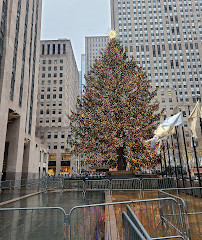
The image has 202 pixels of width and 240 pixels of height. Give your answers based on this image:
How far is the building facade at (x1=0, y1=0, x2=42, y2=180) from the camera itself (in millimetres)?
25672

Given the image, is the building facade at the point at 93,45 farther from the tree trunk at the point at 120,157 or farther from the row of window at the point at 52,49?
the tree trunk at the point at 120,157

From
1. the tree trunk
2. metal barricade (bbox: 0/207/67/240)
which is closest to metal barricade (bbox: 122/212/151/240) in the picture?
metal barricade (bbox: 0/207/67/240)

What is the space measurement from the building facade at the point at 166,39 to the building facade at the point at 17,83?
7370cm

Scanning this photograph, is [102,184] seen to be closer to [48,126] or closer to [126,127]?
[126,127]

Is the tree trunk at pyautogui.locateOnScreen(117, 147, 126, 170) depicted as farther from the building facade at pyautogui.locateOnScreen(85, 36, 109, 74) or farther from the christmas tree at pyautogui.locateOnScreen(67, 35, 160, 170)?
the building facade at pyautogui.locateOnScreen(85, 36, 109, 74)

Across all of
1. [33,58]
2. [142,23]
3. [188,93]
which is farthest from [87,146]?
[142,23]

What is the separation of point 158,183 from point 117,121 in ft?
22.7

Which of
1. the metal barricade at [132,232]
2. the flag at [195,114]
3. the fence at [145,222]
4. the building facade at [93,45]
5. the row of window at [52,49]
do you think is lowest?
the fence at [145,222]

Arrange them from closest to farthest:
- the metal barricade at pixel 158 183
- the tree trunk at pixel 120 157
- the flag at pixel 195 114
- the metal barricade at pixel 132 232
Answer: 1. the metal barricade at pixel 132 232
2. the flag at pixel 195 114
3. the metal barricade at pixel 158 183
4. the tree trunk at pixel 120 157

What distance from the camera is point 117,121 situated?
20.2 metres

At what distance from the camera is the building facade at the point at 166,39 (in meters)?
103

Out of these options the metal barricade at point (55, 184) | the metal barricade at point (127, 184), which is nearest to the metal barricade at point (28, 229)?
the metal barricade at point (127, 184)

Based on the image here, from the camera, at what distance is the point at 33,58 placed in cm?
3881

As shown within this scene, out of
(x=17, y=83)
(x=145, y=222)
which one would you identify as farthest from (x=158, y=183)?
(x=17, y=83)
